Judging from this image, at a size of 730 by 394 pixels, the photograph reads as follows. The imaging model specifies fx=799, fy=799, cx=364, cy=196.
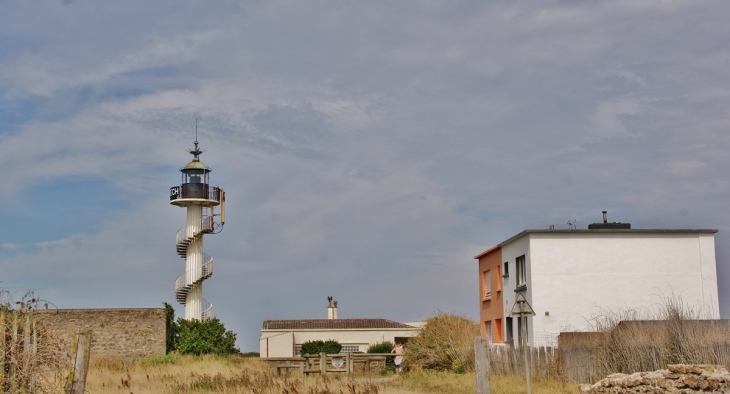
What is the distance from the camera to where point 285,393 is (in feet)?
51.8

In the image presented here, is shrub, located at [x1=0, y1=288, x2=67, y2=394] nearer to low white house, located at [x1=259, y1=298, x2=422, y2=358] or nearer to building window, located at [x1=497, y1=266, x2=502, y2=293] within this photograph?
building window, located at [x1=497, y1=266, x2=502, y2=293]

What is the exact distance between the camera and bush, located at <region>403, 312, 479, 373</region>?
28.6m

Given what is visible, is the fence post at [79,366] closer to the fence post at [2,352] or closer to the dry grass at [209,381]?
the fence post at [2,352]

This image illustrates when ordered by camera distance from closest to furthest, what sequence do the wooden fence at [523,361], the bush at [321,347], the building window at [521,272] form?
the wooden fence at [523,361] → the building window at [521,272] → the bush at [321,347]

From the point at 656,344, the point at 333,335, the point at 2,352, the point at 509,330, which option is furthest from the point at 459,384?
the point at 333,335

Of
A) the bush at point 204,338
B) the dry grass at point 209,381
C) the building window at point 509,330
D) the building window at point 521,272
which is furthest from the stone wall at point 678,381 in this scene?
the bush at point 204,338

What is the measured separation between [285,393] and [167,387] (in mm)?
6691

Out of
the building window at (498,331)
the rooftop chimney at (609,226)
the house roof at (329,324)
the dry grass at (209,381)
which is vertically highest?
the rooftop chimney at (609,226)

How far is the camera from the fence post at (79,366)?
454 inches

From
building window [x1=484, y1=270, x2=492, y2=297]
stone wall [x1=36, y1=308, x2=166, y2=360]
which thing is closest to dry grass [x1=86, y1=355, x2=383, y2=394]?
stone wall [x1=36, y1=308, x2=166, y2=360]

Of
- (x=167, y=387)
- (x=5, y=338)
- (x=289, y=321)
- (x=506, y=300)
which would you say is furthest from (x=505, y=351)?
(x=289, y=321)

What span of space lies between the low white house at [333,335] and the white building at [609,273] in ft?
71.8

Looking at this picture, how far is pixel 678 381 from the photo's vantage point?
14719 millimetres

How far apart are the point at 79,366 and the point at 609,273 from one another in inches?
844
